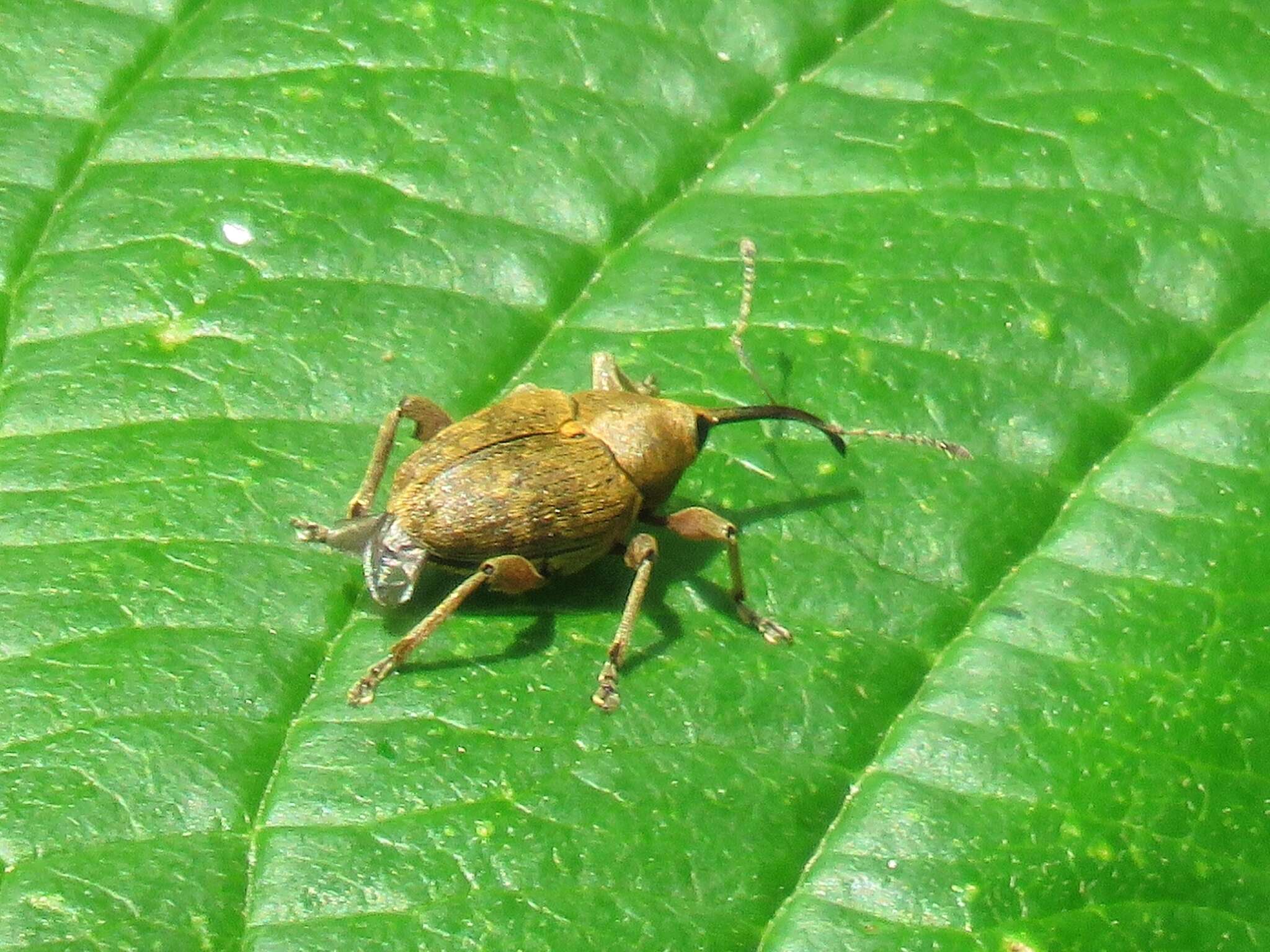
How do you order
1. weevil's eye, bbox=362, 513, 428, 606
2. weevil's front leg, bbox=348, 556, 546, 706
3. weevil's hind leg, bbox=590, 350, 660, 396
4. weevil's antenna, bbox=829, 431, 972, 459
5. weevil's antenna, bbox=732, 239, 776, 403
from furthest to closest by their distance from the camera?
weevil's antenna, bbox=732, 239, 776, 403
weevil's hind leg, bbox=590, 350, 660, 396
weevil's antenna, bbox=829, 431, 972, 459
weevil's eye, bbox=362, 513, 428, 606
weevil's front leg, bbox=348, 556, 546, 706

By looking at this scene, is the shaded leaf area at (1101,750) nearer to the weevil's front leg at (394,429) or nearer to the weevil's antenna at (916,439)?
the weevil's antenna at (916,439)

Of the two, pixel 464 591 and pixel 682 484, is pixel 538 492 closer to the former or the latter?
pixel 464 591

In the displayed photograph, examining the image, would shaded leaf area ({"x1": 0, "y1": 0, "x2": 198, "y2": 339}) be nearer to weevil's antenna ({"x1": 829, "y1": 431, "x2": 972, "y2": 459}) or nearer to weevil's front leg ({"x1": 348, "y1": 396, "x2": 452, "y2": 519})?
weevil's front leg ({"x1": 348, "y1": 396, "x2": 452, "y2": 519})

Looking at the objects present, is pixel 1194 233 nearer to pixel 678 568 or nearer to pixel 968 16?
pixel 968 16

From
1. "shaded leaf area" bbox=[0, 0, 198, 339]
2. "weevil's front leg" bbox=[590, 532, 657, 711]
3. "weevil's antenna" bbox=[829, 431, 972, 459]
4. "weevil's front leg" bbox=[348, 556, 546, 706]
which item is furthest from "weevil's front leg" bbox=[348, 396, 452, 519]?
"weevil's antenna" bbox=[829, 431, 972, 459]

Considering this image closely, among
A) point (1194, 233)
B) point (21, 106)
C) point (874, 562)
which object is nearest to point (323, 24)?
point (21, 106)

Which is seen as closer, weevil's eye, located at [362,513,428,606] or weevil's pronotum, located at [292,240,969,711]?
weevil's eye, located at [362,513,428,606]

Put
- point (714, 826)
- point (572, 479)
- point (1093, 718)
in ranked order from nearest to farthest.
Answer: point (714, 826) < point (1093, 718) < point (572, 479)
